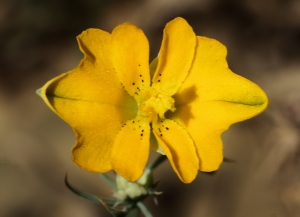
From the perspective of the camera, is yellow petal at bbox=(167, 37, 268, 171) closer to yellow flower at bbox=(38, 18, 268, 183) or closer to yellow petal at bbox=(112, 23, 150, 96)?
yellow flower at bbox=(38, 18, 268, 183)

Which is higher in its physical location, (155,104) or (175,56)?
(175,56)

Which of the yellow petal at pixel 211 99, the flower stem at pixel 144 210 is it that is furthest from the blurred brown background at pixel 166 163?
the yellow petal at pixel 211 99

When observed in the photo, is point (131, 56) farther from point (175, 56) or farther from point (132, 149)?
point (132, 149)

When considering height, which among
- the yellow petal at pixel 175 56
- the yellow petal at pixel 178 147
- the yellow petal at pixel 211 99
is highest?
the yellow petal at pixel 175 56

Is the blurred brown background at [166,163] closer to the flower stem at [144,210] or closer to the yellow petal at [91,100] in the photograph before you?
the flower stem at [144,210]

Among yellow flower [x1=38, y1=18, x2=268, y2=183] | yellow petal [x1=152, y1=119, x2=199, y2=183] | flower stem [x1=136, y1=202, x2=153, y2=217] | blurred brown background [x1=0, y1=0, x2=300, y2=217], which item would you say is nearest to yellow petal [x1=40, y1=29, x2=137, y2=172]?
yellow flower [x1=38, y1=18, x2=268, y2=183]

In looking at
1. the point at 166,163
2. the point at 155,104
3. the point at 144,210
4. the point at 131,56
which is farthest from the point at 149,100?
the point at 166,163
